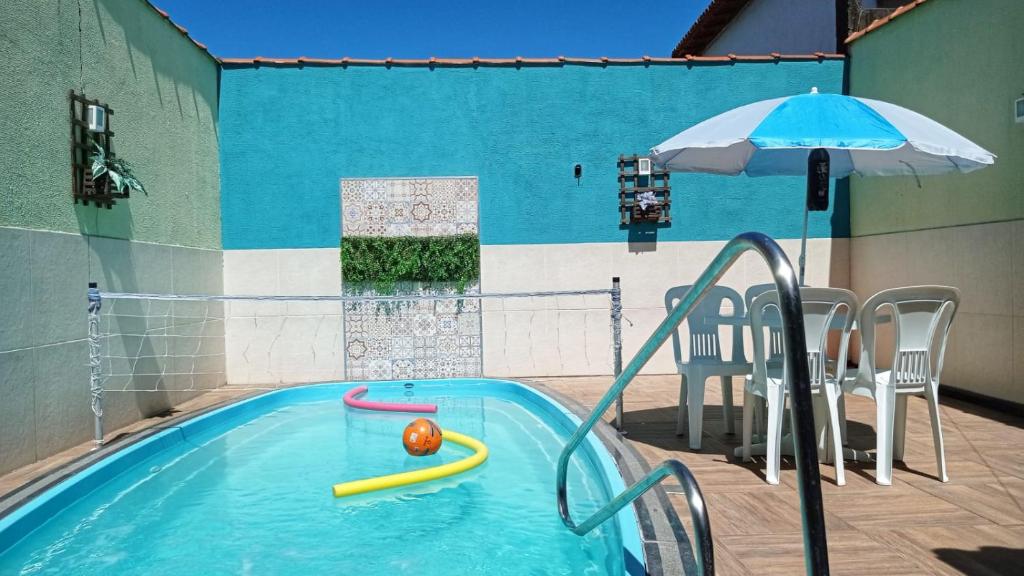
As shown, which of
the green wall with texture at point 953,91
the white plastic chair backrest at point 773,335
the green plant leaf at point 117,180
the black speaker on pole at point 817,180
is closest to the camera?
the white plastic chair backrest at point 773,335

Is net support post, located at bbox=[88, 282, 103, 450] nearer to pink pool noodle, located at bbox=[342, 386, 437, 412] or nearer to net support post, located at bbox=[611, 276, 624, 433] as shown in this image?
pink pool noodle, located at bbox=[342, 386, 437, 412]

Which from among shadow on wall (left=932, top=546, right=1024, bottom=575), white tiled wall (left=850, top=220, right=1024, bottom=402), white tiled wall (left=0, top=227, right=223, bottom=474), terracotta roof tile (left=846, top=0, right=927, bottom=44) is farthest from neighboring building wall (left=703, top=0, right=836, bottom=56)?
white tiled wall (left=0, top=227, right=223, bottom=474)

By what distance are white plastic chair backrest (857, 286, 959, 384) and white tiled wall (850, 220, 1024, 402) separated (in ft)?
8.59

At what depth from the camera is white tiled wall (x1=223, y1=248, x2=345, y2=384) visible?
27.8 ft

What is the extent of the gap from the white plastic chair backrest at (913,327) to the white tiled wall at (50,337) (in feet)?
17.7

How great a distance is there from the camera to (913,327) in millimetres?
4047

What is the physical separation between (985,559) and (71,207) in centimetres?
620

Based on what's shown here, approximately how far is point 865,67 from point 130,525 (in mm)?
8665

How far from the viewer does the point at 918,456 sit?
457 centimetres

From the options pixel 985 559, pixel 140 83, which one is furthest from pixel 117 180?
pixel 985 559

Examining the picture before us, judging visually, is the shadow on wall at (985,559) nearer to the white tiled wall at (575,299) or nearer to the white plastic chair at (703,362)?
the white plastic chair at (703,362)

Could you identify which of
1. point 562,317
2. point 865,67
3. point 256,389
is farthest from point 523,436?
point 865,67

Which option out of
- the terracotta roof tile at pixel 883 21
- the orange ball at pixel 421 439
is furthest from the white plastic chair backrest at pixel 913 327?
the terracotta roof tile at pixel 883 21

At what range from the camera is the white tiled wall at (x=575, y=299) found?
340 inches
